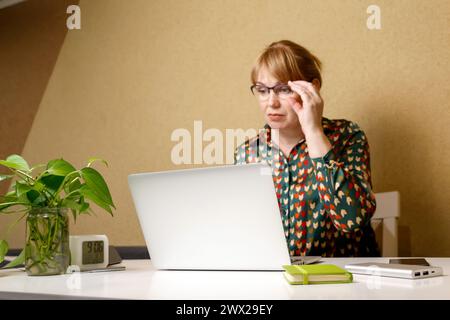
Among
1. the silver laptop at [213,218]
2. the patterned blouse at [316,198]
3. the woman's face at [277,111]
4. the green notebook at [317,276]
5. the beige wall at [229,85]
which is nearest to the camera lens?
the green notebook at [317,276]

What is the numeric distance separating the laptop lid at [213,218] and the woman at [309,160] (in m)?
0.59

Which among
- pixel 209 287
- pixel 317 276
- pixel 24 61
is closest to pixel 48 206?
pixel 209 287

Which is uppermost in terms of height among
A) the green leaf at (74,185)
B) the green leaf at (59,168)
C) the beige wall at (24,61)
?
the beige wall at (24,61)

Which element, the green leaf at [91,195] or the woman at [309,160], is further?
the woman at [309,160]

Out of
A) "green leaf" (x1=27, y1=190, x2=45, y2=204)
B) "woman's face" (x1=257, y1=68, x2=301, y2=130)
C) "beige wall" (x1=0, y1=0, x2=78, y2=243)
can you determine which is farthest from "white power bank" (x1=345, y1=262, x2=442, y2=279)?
"beige wall" (x1=0, y1=0, x2=78, y2=243)

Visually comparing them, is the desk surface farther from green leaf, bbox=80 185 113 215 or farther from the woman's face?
the woman's face

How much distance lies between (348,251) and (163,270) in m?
0.87

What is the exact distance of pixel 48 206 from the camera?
3.90 feet

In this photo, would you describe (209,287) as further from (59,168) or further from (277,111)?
(277,111)

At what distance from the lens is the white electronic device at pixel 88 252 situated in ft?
4.06

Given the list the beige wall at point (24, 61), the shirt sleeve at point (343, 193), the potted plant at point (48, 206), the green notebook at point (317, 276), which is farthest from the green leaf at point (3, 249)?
the beige wall at point (24, 61)

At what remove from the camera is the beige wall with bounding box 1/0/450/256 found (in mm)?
2109

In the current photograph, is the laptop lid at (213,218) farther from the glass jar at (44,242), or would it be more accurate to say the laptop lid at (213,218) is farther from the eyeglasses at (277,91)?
the eyeglasses at (277,91)
